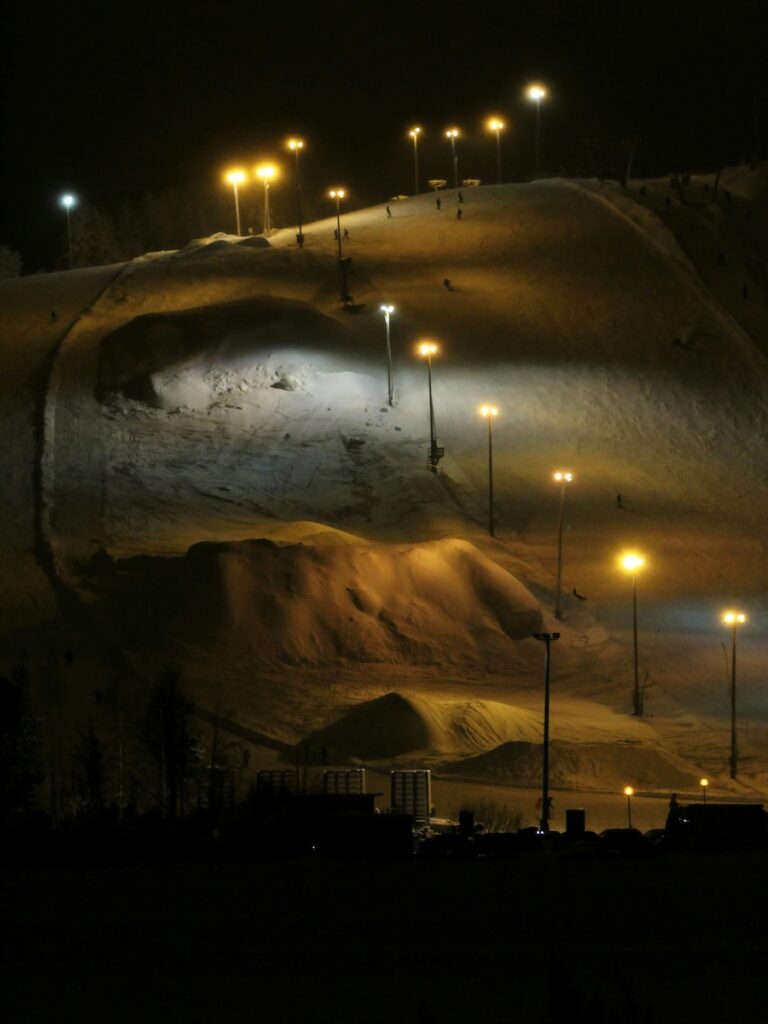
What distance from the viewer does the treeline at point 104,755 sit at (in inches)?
936

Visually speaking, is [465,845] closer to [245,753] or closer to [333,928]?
[333,928]

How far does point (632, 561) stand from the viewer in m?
40.0

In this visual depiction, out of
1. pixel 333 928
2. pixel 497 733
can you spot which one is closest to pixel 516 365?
pixel 497 733

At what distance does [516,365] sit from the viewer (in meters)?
57.7

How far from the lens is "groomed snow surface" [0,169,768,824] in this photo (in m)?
35.4

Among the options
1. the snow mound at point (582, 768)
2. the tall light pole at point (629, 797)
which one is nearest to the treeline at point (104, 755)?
the snow mound at point (582, 768)

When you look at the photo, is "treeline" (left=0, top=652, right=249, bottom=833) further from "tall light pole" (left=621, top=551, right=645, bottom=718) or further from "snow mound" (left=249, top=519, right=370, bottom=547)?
"snow mound" (left=249, top=519, right=370, bottom=547)

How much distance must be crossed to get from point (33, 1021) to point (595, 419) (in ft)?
135

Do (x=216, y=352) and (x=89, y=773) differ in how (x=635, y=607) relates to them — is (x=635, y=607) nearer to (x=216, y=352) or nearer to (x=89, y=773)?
(x=89, y=773)

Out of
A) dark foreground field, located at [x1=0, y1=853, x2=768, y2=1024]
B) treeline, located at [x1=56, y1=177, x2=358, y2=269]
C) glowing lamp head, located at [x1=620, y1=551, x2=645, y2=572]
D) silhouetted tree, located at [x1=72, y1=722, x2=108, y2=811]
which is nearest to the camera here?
dark foreground field, located at [x1=0, y1=853, x2=768, y2=1024]

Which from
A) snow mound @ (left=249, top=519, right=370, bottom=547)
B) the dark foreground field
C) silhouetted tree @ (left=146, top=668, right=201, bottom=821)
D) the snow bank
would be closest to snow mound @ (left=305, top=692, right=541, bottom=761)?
silhouetted tree @ (left=146, top=668, right=201, bottom=821)

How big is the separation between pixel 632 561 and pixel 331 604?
6.19 metres

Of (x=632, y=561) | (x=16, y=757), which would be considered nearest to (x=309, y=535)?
(x=632, y=561)

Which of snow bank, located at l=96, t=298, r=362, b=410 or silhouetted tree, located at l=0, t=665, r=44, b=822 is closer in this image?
silhouetted tree, located at l=0, t=665, r=44, b=822
